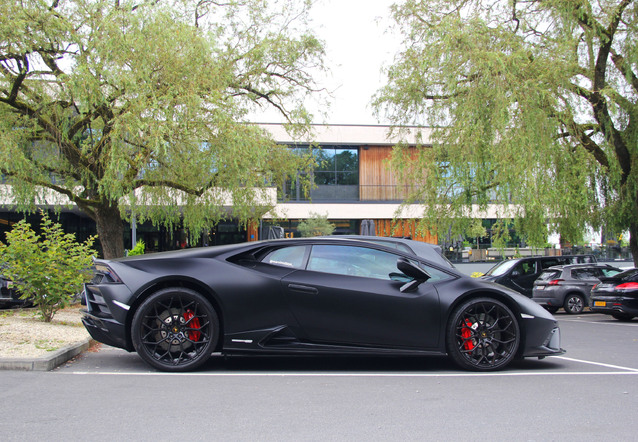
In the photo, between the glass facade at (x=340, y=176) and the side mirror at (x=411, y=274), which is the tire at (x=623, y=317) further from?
the glass facade at (x=340, y=176)

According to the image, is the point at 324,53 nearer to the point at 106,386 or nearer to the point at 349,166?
the point at 106,386

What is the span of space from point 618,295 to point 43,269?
40.1ft

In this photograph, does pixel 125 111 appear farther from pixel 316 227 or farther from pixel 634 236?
pixel 316 227

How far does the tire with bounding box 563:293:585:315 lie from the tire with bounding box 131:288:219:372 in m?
14.1

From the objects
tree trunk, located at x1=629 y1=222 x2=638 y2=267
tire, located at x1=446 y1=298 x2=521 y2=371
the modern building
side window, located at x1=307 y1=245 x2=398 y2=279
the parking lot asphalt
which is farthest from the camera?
the modern building

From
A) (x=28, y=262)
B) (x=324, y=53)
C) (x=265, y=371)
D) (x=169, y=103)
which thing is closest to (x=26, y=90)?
(x=169, y=103)

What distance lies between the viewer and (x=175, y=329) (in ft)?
19.6

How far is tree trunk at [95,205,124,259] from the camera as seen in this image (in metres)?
15.4

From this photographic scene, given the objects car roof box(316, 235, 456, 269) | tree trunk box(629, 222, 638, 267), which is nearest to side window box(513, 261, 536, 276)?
tree trunk box(629, 222, 638, 267)

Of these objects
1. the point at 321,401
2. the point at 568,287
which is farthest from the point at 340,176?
the point at 321,401

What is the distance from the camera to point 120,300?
19.7ft

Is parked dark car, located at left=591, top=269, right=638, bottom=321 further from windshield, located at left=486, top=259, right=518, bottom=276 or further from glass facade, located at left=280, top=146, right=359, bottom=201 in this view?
glass facade, located at left=280, top=146, right=359, bottom=201

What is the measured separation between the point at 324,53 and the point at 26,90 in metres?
8.28

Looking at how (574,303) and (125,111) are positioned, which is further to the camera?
(574,303)
